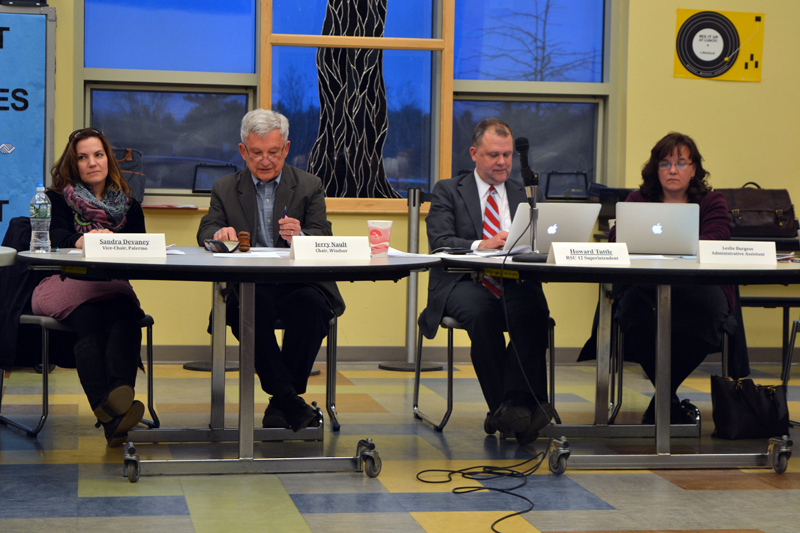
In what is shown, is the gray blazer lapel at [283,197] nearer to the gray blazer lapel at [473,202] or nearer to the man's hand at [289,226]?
the man's hand at [289,226]

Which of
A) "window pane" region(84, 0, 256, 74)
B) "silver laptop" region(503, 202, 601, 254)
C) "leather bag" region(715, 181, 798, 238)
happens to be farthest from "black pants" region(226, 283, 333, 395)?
"leather bag" region(715, 181, 798, 238)

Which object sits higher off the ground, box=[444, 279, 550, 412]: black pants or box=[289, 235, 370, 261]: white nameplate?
box=[289, 235, 370, 261]: white nameplate

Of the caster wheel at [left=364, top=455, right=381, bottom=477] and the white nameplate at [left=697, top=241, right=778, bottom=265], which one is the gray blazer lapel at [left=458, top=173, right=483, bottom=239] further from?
the caster wheel at [left=364, top=455, right=381, bottom=477]

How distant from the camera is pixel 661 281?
2.45 m

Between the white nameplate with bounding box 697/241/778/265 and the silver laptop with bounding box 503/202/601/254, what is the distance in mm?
363

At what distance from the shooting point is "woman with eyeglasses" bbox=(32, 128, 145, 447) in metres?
2.76

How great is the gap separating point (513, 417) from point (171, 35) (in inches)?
121

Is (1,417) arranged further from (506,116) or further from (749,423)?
(506,116)

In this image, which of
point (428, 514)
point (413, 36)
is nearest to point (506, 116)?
point (413, 36)

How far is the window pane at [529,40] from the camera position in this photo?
5016 mm

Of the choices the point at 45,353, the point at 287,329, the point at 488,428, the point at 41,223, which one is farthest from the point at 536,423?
the point at 41,223

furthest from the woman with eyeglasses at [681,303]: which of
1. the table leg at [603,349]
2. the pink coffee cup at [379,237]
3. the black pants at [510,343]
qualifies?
the pink coffee cup at [379,237]

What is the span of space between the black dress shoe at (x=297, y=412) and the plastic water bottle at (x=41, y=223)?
2.98 ft

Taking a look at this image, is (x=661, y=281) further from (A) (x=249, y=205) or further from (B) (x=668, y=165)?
(A) (x=249, y=205)
